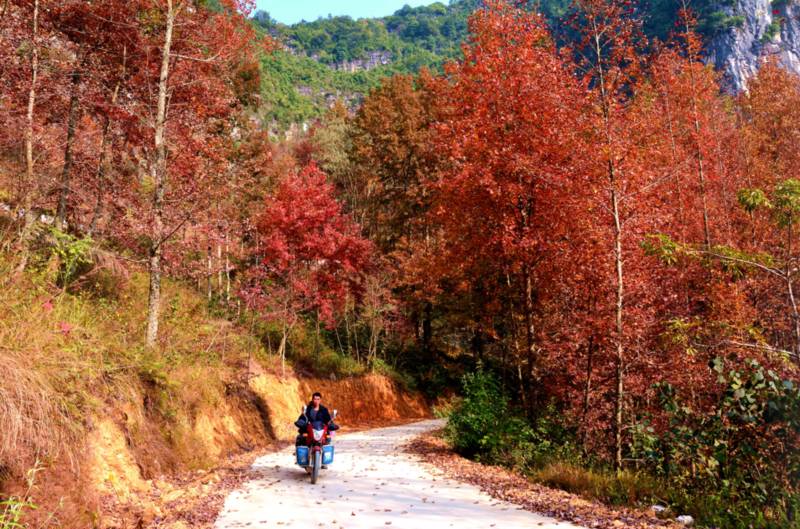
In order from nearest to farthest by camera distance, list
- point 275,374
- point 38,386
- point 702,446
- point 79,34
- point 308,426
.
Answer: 1. point 38,386
2. point 702,446
3. point 308,426
4. point 79,34
5. point 275,374

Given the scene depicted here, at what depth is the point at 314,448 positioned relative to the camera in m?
9.08

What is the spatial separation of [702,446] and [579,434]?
459 centimetres

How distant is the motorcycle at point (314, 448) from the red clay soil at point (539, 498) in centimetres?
226

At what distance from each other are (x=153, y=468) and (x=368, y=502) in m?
3.52

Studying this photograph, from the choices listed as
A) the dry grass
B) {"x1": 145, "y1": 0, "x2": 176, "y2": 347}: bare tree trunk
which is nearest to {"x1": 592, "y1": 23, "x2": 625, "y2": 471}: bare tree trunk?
the dry grass

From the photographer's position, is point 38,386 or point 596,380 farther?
point 596,380

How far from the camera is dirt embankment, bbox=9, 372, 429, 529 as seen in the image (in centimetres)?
503

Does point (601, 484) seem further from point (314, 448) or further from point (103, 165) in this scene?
point (103, 165)

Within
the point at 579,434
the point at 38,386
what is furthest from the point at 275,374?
the point at 38,386

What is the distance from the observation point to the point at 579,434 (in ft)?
38.5

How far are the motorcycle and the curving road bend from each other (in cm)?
26

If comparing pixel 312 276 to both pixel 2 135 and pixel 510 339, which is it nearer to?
pixel 510 339

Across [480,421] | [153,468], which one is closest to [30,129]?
[153,468]

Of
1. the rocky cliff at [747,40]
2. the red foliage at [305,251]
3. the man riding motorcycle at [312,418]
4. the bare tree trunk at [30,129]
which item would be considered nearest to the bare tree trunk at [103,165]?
the bare tree trunk at [30,129]
